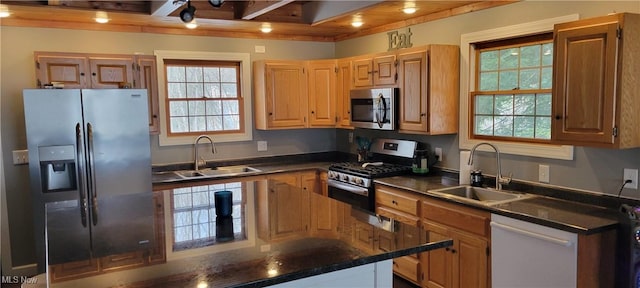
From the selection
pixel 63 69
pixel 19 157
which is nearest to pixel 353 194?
pixel 63 69

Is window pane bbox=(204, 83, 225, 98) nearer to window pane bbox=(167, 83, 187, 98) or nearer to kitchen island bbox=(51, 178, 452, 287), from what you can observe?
window pane bbox=(167, 83, 187, 98)

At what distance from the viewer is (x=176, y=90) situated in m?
4.85

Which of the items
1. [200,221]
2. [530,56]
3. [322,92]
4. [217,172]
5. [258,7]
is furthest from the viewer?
[322,92]


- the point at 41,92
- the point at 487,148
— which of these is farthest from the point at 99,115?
the point at 487,148

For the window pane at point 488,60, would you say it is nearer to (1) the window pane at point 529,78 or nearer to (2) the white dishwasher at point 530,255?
(1) the window pane at point 529,78

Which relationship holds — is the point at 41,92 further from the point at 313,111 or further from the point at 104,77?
the point at 313,111

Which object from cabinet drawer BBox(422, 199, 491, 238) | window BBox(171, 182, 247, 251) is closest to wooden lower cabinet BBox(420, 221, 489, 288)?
cabinet drawer BBox(422, 199, 491, 238)

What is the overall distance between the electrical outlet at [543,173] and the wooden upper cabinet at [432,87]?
832 mm

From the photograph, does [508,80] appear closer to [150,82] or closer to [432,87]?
[432,87]

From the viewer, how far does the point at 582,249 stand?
8.29ft

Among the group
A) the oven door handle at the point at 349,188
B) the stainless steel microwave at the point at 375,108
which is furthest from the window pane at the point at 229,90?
the oven door handle at the point at 349,188

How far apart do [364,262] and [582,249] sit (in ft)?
4.81

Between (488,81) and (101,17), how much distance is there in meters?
3.28

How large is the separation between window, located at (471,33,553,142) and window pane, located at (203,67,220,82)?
2.65 meters
